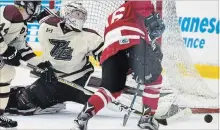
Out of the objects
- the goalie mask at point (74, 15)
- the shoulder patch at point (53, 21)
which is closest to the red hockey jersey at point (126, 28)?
the goalie mask at point (74, 15)

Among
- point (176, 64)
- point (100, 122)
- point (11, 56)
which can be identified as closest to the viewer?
point (11, 56)

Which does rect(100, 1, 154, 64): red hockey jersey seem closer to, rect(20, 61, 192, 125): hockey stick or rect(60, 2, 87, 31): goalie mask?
rect(60, 2, 87, 31): goalie mask

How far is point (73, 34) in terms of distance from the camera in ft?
7.96

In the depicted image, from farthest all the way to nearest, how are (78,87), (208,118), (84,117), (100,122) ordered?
(78,87) → (208,118) → (100,122) → (84,117)

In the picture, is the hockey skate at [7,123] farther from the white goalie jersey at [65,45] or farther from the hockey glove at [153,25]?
the hockey glove at [153,25]

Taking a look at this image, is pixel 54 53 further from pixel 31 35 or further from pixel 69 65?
pixel 31 35

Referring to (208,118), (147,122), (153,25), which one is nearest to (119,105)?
(147,122)

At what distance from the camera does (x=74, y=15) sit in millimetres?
2375

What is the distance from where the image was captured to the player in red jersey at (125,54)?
2.06 meters

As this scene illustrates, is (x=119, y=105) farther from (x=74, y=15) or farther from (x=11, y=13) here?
(x=11, y=13)

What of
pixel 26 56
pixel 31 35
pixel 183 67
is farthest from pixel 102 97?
pixel 31 35

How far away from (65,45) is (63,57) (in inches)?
2.8

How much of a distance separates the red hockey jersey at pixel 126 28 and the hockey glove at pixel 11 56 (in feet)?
1.13

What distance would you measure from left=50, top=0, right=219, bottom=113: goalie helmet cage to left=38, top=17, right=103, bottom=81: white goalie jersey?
13.2 inches
